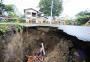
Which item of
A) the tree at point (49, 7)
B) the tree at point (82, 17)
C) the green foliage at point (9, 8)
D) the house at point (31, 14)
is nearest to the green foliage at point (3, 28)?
the house at point (31, 14)

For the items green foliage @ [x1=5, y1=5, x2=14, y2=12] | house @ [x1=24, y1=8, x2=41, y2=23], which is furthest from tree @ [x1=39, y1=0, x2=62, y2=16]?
green foliage @ [x1=5, y1=5, x2=14, y2=12]

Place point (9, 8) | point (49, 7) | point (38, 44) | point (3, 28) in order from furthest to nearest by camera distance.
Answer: point (49, 7)
point (9, 8)
point (38, 44)
point (3, 28)

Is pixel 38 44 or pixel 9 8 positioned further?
pixel 9 8

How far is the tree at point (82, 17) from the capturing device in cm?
595

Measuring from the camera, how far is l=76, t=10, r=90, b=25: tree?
595 centimetres

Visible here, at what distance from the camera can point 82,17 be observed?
5930mm

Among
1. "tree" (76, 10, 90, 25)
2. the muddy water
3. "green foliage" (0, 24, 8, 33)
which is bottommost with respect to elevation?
the muddy water

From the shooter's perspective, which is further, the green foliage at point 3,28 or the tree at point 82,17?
the tree at point 82,17

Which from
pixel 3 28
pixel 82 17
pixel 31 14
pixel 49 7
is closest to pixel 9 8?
pixel 31 14

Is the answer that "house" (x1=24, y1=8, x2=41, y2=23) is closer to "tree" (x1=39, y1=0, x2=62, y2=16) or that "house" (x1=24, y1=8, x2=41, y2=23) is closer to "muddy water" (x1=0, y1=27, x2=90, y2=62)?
"tree" (x1=39, y1=0, x2=62, y2=16)

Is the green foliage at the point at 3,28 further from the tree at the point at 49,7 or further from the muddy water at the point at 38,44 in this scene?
the tree at the point at 49,7

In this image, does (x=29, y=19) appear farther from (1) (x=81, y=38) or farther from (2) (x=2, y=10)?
(1) (x=81, y=38)

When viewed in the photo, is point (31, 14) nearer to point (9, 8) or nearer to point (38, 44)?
point (9, 8)

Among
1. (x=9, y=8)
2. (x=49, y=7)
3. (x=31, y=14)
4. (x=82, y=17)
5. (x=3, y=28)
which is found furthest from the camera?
(x=49, y=7)
